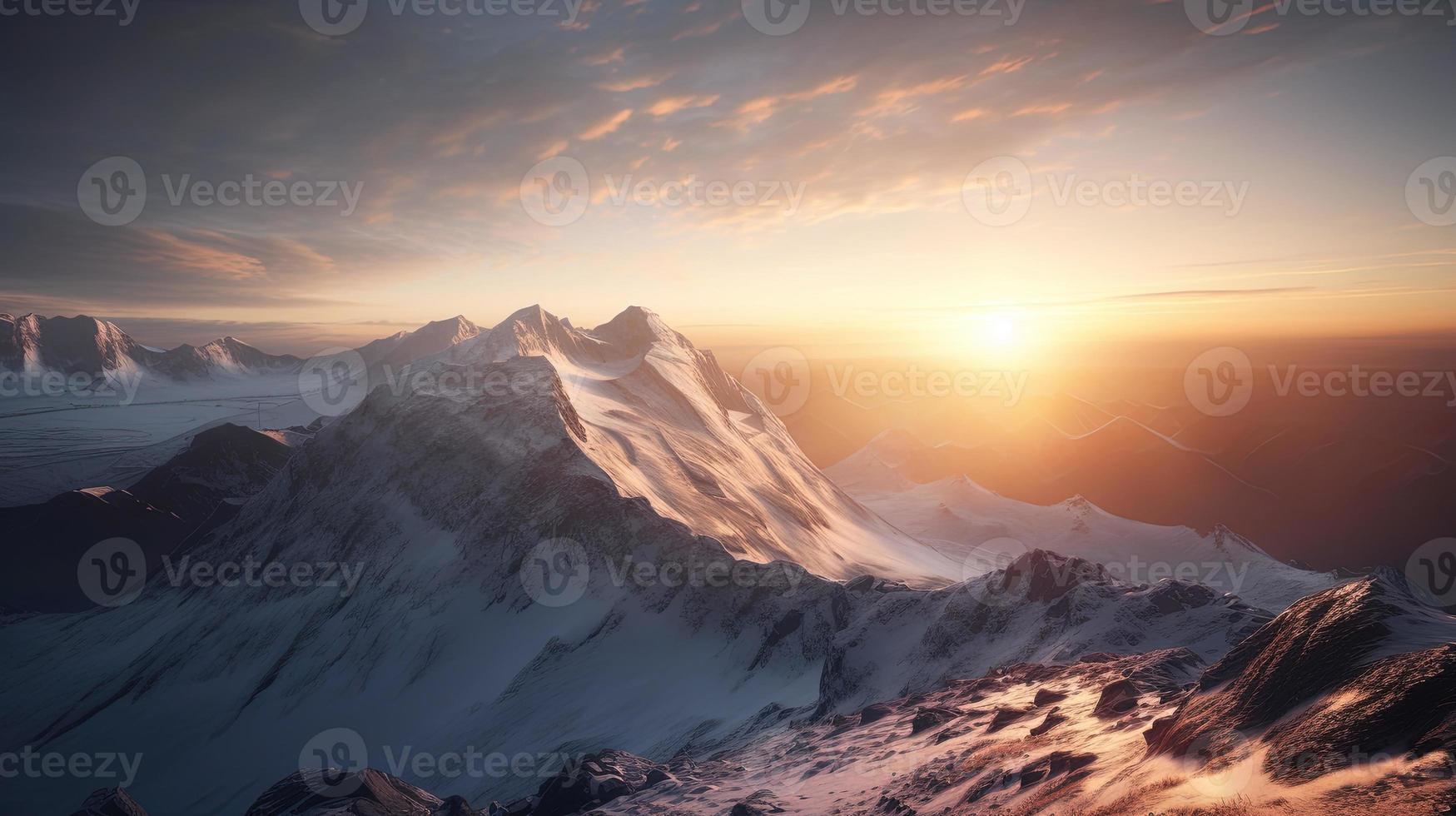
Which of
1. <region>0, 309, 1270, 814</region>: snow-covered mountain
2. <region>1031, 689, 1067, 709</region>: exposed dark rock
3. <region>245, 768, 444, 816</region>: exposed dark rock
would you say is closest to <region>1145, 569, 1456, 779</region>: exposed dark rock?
<region>1031, 689, 1067, 709</region>: exposed dark rock

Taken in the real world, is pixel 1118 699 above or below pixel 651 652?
above

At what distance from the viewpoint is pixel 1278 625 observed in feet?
59.5

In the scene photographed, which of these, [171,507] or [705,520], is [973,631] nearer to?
[705,520]

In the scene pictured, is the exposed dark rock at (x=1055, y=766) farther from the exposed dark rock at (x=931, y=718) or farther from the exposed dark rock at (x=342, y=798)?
the exposed dark rock at (x=342, y=798)

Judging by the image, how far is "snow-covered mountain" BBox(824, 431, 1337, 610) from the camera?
108 metres

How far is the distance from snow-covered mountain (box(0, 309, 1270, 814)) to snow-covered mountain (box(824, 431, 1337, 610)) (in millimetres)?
42960

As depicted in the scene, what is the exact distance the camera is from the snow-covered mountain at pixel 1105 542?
10819 centimetres

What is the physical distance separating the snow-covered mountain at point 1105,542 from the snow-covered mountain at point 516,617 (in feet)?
141

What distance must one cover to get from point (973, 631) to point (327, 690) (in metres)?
62.9

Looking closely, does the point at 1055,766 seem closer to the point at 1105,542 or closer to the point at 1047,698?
the point at 1047,698

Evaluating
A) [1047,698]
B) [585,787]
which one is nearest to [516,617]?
[585,787]

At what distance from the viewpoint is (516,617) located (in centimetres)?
7081

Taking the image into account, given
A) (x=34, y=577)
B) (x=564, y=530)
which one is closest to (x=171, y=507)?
(x=34, y=577)

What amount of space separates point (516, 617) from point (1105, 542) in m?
133
